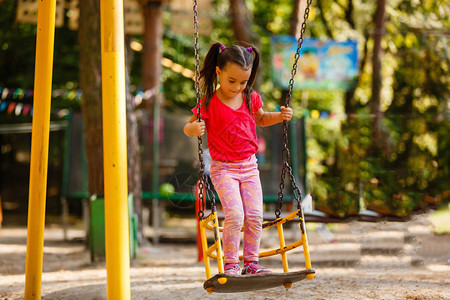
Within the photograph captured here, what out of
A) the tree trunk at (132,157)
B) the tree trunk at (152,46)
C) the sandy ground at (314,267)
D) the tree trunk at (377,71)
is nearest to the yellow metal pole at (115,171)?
the sandy ground at (314,267)

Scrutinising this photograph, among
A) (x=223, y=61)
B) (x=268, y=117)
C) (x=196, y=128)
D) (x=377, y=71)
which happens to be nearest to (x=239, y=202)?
(x=196, y=128)

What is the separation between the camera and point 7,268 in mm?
6617

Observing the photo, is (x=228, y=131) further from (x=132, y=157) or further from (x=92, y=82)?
(x=132, y=157)

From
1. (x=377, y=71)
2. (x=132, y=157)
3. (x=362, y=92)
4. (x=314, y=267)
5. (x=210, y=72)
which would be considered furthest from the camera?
(x=362, y=92)

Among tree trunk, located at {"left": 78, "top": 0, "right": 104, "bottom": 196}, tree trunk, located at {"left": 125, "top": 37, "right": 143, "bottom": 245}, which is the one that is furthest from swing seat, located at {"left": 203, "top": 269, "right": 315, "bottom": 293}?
tree trunk, located at {"left": 125, "top": 37, "right": 143, "bottom": 245}

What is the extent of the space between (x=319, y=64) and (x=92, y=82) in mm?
5179

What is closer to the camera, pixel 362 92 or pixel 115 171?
pixel 115 171

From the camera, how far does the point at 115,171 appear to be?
141 inches

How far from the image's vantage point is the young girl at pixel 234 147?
12.1 ft

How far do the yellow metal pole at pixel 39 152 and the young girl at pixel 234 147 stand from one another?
1109 millimetres

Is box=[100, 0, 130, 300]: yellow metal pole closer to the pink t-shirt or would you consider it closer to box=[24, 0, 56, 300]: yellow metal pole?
the pink t-shirt

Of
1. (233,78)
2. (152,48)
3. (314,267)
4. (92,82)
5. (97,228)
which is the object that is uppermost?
(152,48)

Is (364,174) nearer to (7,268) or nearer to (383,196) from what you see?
(383,196)

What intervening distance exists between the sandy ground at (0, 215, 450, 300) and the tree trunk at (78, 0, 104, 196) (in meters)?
1.07
